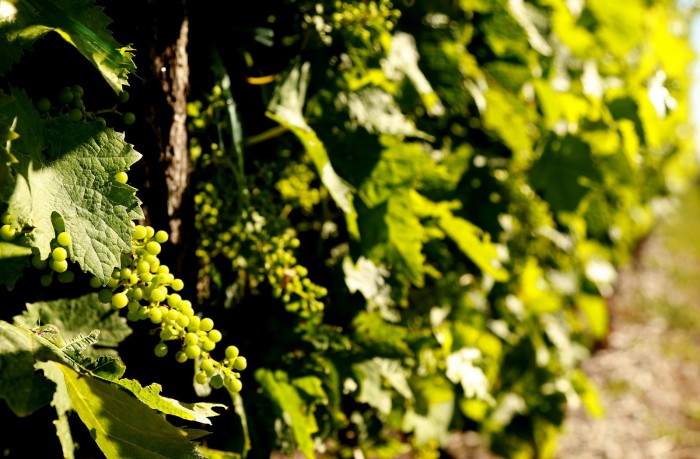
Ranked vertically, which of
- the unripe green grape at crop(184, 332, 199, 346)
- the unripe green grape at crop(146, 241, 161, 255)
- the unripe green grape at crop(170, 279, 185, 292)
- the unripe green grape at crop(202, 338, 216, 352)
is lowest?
the unripe green grape at crop(202, 338, 216, 352)

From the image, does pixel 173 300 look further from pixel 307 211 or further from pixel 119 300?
pixel 307 211

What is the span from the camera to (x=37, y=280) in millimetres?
1321

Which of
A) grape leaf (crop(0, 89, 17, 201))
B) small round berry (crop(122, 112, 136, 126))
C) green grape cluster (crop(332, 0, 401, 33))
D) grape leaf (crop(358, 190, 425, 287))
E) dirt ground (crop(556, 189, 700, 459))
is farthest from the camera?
dirt ground (crop(556, 189, 700, 459))

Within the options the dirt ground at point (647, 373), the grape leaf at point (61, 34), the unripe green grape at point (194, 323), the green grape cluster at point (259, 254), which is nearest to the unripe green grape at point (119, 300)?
the unripe green grape at point (194, 323)

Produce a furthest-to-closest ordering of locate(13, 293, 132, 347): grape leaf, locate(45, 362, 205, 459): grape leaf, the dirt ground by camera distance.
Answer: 1. the dirt ground
2. locate(13, 293, 132, 347): grape leaf
3. locate(45, 362, 205, 459): grape leaf

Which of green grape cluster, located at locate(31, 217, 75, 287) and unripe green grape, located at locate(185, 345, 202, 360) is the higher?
green grape cluster, located at locate(31, 217, 75, 287)

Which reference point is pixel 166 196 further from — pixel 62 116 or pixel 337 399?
pixel 337 399

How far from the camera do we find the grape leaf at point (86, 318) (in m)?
1.31

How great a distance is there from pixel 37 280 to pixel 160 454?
511mm

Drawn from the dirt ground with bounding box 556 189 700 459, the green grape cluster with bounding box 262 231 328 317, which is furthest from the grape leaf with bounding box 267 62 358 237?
the dirt ground with bounding box 556 189 700 459

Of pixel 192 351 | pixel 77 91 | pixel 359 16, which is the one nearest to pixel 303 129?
pixel 359 16

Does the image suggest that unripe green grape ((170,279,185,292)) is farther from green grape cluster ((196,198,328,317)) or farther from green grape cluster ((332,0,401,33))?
green grape cluster ((332,0,401,33))

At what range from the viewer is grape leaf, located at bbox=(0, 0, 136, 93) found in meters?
0.93

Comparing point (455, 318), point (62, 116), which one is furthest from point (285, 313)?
point (455, 318)
